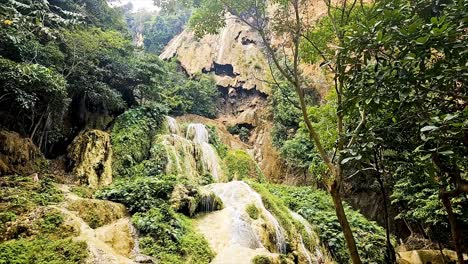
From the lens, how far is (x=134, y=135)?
14328mm

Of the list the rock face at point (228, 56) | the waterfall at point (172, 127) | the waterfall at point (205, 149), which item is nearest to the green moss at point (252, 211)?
the waterfall at point (205, 149)

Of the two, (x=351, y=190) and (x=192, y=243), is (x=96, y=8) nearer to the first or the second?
(x=192, y=243)

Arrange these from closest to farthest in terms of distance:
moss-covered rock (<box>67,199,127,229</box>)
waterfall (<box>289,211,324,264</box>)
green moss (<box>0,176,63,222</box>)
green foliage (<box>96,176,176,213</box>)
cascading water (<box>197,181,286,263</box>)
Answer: green moss (<box>0,176,63,222</box>), moss-covered rock (<box>67,199,127,229</box>), cascading water (<box>197,181,286,263</box>), green foliage (<box>96,176,176,213</box>), waterfall (<box>289,211,324,264</box>)

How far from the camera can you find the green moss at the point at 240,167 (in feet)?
56.8

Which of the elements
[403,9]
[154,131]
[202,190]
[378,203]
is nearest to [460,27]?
[403,9]

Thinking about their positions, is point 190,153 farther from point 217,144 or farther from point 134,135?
point 217,144

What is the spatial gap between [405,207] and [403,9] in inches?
470

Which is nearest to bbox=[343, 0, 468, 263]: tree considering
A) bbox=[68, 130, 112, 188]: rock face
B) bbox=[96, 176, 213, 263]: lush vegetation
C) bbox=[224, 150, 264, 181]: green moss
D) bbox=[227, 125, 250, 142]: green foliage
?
bbox=[96, 176, 213, 263]: lush vegetation

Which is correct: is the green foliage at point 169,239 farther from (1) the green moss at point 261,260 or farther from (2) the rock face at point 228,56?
(2) the rock face at point 228,56

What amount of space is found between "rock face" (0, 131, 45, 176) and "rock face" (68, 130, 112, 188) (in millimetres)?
1531

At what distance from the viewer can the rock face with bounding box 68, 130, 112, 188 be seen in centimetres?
1159

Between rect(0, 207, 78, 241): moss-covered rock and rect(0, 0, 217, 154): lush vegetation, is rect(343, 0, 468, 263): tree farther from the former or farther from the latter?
rect(0, 0, 217, 154): lush vegetation

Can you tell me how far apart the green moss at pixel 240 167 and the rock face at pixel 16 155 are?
9.06 m

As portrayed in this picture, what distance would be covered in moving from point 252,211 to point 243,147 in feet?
40.2
